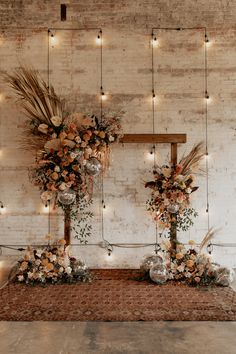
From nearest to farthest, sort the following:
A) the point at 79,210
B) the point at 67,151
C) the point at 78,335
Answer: the point at 78,335 → the point at 67,151 → the point at 79,210

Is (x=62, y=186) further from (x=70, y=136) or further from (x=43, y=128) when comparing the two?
(x=43, y=128)

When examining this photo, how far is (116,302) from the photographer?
4422mm

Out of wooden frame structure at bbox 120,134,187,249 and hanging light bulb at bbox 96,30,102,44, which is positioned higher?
hanging light bulb at bbox 96,30,102,44

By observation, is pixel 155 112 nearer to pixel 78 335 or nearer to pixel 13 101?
pixel 13 101

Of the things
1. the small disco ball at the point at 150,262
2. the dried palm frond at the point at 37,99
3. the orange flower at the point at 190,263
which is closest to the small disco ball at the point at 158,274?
the small disco ball at the point at 150,262

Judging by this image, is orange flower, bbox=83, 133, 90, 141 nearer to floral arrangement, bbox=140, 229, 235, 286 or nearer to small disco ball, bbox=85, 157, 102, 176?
small disco ball, bbox=85, 157, 102, 176

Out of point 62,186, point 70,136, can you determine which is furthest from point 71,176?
point 70,136

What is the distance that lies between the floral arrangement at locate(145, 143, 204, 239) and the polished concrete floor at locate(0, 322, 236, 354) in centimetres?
185

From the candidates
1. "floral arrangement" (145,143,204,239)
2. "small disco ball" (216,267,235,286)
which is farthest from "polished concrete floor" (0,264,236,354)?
"floral arrangement" (145,143,204,239)

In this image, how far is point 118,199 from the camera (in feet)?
19.9

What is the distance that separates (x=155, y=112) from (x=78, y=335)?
3947 millimetres

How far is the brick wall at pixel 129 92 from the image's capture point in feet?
19.9

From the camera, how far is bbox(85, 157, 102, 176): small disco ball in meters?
5.20

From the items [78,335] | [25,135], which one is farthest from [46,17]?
[78,335]
